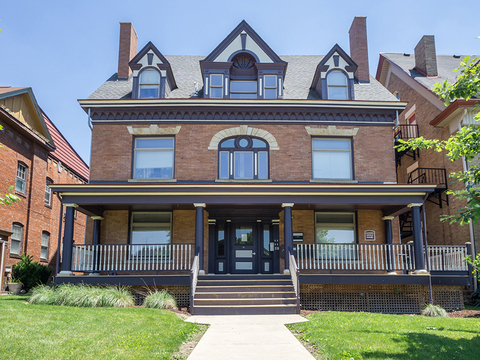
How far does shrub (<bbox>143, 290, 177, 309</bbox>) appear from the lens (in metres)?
12.4

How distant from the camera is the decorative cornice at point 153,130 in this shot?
17.0 meters

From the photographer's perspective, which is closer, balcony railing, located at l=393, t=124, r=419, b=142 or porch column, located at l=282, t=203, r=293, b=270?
porch column, located at l=282, t=203, r=293, b=270

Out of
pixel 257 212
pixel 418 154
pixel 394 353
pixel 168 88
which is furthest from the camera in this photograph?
pixel 418 154

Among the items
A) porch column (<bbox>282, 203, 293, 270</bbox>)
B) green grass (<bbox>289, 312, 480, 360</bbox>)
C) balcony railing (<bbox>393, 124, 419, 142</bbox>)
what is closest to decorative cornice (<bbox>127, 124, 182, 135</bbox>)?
porch column (<bbox>282, 203, 293, 270</bbox>)

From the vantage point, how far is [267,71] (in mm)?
17766

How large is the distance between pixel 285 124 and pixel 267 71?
2360 millimetres

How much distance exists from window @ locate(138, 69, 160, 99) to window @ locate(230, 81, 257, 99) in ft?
9.81

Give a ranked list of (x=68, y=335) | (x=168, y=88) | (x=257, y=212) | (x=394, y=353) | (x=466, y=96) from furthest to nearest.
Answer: (x=168, y=88), (x=257, y=212), (x=466, y=96), (x=68, y=335), (x=394, y=353)

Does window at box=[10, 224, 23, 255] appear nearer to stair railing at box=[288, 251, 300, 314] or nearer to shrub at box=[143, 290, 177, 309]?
shrub at box=[143, 290, 177, 309]

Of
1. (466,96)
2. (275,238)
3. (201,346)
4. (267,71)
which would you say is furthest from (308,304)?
(267,71)

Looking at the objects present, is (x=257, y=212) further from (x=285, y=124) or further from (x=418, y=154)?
(x=418, y=154)

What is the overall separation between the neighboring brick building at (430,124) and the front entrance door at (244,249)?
721 cm

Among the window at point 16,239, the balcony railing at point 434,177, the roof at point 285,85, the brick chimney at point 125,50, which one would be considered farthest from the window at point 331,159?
the window at point 16,239

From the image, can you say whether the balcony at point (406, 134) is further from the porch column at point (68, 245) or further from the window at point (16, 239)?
the window at point (16, 239)
